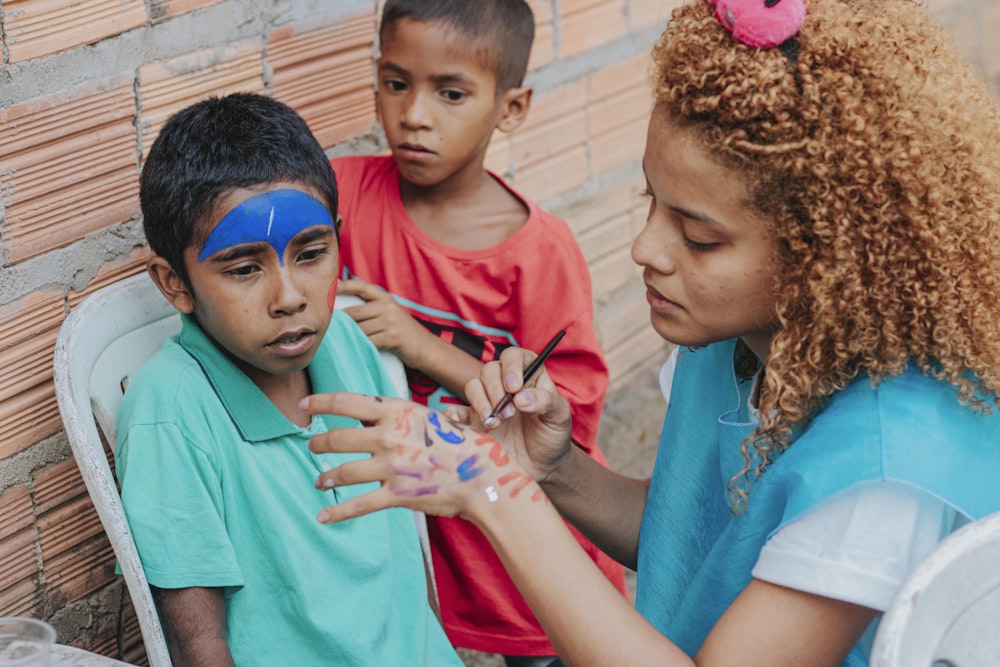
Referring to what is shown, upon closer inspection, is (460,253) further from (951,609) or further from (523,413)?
(951,609)

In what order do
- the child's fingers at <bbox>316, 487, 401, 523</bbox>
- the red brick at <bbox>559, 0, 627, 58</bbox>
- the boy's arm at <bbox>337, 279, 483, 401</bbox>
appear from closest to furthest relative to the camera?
the child's fingers at <bbox>316, 487, 401, 523</bbox> → the boy's arm at <bbox>337, 279, 483, 401</bbox> → the red brick at <bbox>559, 0, 627, 58</bbox>

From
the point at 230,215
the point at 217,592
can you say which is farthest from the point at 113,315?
the point at 217,592

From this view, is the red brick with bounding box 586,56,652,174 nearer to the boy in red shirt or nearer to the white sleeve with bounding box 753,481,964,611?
the boy in red shirt

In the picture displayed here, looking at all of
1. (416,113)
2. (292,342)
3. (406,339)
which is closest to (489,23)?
(416,113)

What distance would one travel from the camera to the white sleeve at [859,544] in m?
1.37

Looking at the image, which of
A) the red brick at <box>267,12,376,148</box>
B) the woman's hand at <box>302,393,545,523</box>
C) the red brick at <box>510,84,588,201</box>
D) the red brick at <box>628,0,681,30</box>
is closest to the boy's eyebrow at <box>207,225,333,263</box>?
the woman's hand at <box>302,393,545,523</box>

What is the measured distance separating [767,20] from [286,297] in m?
0.83

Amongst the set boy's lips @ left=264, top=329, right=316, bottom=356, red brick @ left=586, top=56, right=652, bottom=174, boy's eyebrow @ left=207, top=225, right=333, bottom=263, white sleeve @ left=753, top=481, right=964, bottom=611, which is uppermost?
boy's eyebrow @ left=207, top=225, right=333, bottom=263

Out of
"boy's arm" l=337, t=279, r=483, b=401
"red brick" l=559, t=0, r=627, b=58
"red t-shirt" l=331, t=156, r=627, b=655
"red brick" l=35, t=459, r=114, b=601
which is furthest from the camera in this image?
"red brick" l=559, t=0, r=627, b=58

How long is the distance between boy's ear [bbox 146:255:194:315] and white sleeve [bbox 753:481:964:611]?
3.20 feet

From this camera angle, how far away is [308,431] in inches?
73.4

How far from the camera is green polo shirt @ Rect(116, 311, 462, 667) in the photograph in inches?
63.9

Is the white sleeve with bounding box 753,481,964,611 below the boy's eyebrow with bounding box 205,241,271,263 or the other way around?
below

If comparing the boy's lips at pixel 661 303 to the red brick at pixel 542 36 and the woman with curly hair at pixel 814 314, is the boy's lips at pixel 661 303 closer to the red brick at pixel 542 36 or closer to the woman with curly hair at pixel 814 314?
the woman with curly hair at pixel 814 314
